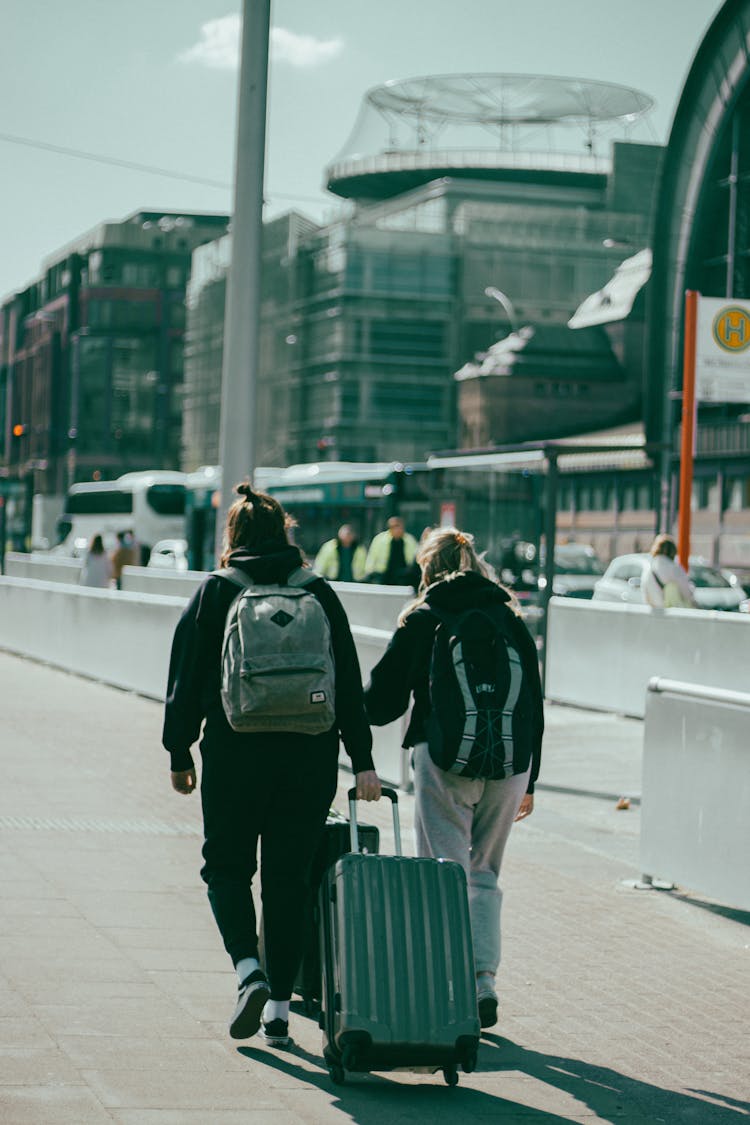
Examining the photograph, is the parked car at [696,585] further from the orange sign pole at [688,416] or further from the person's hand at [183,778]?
the person's hand at [183,778]

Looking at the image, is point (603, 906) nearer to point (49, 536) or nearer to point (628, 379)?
point (628, 379)

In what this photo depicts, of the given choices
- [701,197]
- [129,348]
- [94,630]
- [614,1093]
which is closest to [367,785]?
[614,1093]

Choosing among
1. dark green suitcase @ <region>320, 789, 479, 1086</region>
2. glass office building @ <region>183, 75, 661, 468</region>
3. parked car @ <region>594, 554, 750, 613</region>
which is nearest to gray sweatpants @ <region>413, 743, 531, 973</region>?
dark green suitcase @ <region>320, 789, 479, 1086</region>

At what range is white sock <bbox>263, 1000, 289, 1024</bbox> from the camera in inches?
205

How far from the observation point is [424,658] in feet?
18.3

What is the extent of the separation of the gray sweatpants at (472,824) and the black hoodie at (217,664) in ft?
1.19

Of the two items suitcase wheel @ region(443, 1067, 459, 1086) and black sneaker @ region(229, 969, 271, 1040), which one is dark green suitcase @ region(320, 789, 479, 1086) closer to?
suitcase wheel @ region(443, 1067, 459, 1086)

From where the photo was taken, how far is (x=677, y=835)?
800 centimetres

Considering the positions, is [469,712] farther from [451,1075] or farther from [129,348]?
[129,348]

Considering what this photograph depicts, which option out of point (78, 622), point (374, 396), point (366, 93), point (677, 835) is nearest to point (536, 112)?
point (366, 93)

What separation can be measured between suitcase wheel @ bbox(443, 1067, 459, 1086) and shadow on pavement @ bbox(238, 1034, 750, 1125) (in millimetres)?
40

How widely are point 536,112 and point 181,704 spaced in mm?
101086

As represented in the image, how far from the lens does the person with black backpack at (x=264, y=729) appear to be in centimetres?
500

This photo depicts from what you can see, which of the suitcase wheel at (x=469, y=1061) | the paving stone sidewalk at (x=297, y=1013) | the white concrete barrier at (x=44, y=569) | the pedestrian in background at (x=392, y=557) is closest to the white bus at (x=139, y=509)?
the white concrete barrier at (x=44, y=569)
